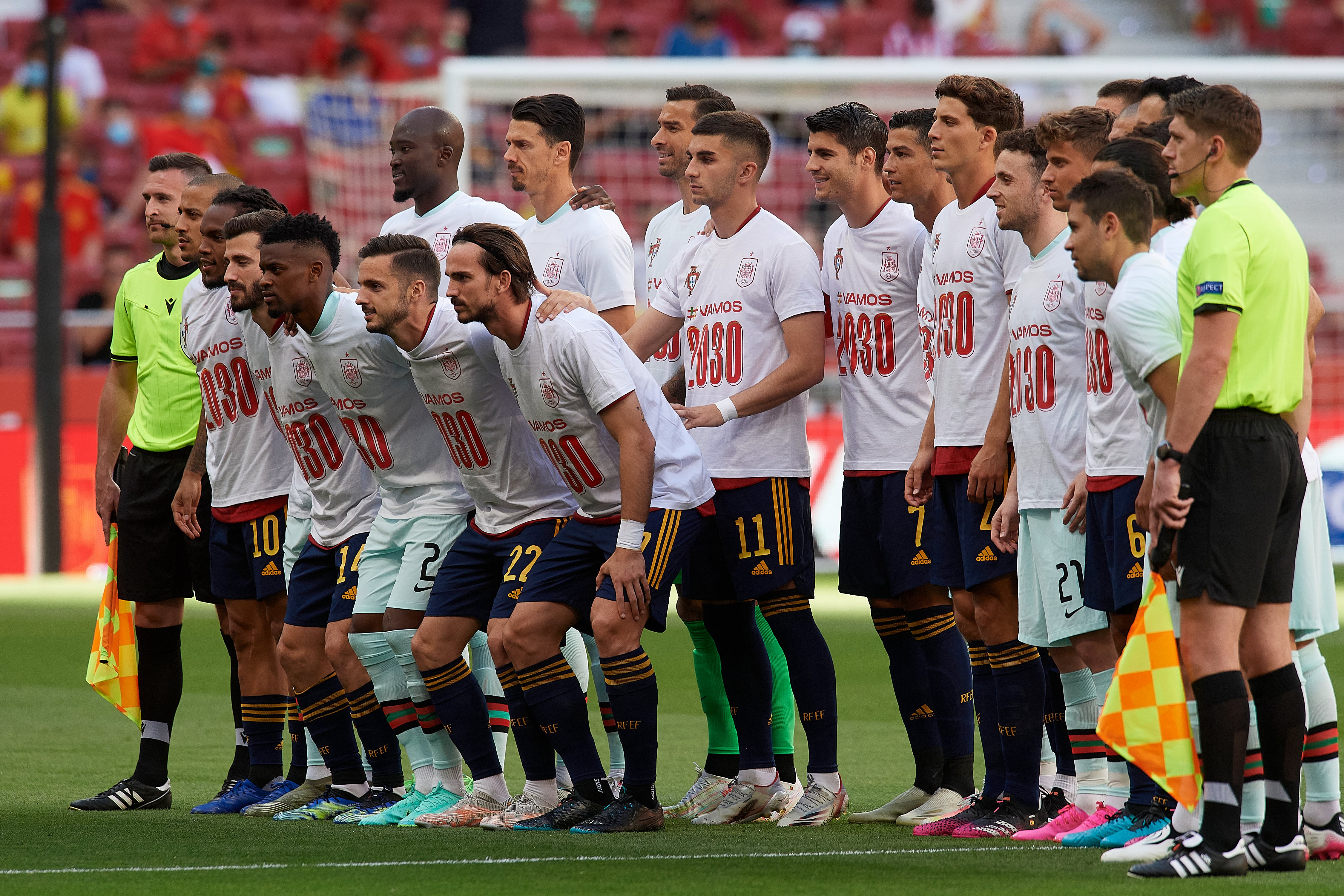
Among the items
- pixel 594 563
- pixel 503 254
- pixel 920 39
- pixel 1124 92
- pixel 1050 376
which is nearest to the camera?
pixel 1050 376

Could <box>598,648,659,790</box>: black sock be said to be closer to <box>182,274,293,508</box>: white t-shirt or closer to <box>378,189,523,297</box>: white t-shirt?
<box>182,274,293,508</box>: white t-shirt

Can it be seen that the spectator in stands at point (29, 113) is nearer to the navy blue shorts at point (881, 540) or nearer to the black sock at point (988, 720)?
the navy blue shorts at point (881, 540)

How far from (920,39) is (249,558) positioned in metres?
15.7

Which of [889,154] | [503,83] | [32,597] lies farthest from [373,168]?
[889,154]

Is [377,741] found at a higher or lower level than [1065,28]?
lower

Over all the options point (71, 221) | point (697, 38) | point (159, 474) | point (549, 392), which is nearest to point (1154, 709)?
point (549, 392)

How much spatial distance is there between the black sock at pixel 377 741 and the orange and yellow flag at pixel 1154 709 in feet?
9.03

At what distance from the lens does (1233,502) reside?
4938mm

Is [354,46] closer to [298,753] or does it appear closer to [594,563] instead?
[298,753]

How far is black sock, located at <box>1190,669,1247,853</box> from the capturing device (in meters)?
4.91

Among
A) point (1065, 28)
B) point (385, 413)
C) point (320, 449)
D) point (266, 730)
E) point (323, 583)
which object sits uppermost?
point (1065, 28)

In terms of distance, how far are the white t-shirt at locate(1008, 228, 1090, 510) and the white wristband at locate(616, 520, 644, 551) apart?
1258 millimetres

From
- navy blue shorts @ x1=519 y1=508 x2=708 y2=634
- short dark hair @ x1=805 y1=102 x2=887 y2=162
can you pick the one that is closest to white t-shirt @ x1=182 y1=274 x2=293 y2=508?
navy blue shorts @ x1=519 y1=508 x2=708 y2=634

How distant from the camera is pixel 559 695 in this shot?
607 centimetres
